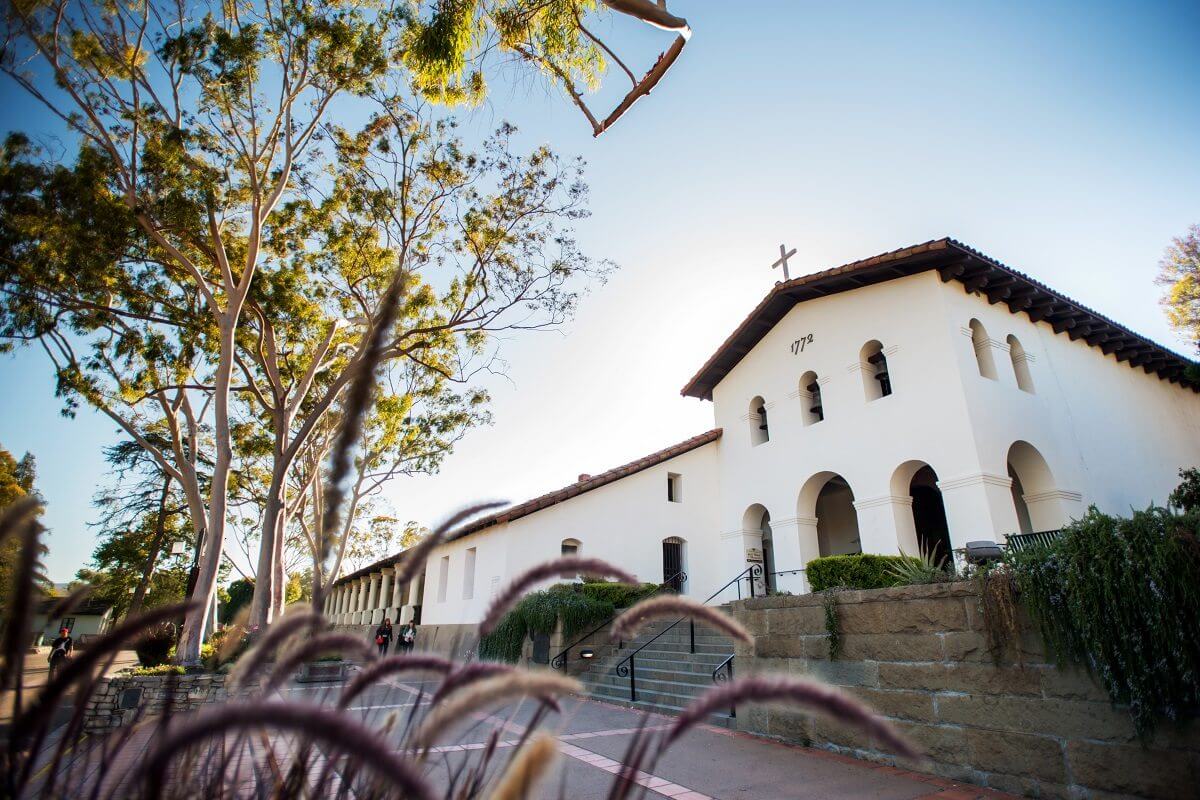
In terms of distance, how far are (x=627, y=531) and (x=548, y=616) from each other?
14.6 feet

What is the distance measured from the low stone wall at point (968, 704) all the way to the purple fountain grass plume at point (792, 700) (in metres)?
2.48

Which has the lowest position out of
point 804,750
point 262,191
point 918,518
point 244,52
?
point 804,750

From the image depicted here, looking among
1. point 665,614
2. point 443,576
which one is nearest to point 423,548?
point 665,614

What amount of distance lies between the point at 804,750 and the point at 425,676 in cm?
585

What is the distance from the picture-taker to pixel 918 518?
1590 cm

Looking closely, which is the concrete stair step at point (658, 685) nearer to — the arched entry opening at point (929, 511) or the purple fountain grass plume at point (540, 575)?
the purple fountain grass plume at point (540, 575)

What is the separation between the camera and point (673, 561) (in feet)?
58.0

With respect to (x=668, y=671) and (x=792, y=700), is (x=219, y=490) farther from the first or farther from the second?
(x=792, y=700)

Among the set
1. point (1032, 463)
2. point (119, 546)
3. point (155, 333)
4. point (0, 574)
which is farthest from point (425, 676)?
point (119, 546)

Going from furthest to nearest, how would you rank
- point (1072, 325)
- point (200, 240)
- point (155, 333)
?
point (1072, 325)
point (155, 333)
point (200, 240)

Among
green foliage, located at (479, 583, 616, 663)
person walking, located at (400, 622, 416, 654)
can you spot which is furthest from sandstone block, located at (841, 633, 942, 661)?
person walking, located at (400, 622, 416, 654)

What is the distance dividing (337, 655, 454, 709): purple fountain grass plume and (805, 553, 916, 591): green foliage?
968 cm

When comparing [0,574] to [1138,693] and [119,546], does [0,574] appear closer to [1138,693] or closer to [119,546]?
[1138,693]

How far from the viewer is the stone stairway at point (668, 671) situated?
9258mm
